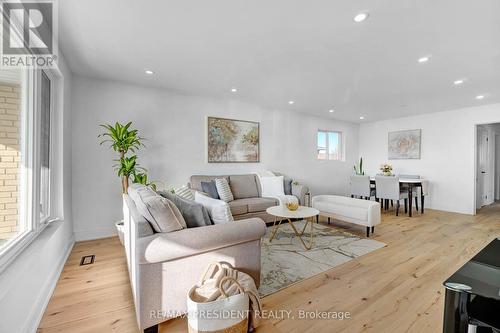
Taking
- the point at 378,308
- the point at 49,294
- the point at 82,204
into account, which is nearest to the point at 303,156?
the point at 378,308

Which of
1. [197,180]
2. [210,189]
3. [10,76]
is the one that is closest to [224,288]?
[10,76]

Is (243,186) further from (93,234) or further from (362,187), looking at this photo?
(362,187)

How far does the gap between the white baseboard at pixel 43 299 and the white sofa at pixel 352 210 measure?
143 inches

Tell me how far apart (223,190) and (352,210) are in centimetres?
211

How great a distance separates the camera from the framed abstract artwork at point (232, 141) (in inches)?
174

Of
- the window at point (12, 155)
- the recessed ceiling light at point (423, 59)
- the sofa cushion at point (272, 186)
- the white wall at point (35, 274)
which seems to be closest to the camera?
the white wall at point (35, 274)

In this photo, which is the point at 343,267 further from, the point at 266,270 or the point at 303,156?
the point at 303,156

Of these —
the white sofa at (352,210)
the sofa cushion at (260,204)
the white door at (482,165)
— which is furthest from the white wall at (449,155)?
the sofa cushion at (260,204)

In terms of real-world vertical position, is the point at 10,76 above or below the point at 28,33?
below

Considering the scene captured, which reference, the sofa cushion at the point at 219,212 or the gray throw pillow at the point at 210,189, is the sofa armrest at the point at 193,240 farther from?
the gray throw pillow at the point at 210,189

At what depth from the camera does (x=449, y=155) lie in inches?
211

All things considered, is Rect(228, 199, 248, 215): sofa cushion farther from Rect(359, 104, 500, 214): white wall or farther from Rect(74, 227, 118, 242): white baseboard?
Rect(359, 104, 500, 214): white wall

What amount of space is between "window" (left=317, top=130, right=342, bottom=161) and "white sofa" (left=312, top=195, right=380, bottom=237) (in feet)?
7.91

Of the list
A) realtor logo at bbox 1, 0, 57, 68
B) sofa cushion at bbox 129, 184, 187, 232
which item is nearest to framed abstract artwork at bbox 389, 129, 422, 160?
sofa cushion at bbox 129, 184, 187, 232
